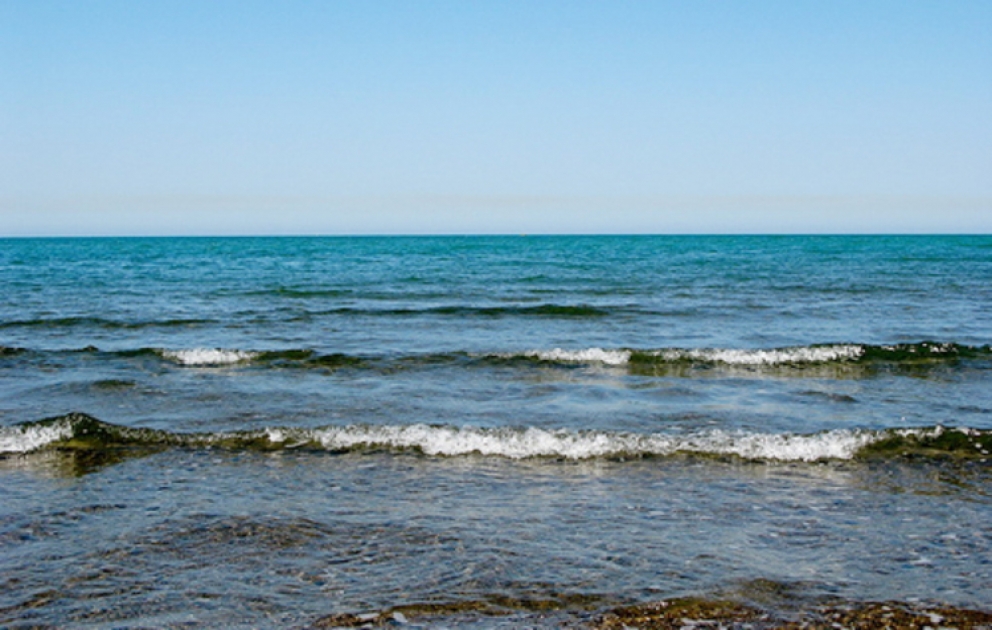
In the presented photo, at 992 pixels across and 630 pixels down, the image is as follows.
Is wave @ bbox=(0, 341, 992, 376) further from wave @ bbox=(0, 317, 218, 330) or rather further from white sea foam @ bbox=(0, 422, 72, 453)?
white sea foam @ bbox=(0, 422, 72, 453)

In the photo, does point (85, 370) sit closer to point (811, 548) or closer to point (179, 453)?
point (179, 453)

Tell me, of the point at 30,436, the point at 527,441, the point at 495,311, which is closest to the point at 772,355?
the point at 527,441

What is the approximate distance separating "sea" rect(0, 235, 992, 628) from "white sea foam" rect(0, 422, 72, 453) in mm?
35

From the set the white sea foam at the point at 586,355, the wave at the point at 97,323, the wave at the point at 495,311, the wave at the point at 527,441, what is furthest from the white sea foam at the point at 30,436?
the wave at the point at 495,311

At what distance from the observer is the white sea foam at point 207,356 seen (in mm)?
15812

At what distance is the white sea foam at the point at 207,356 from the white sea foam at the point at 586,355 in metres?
5.99

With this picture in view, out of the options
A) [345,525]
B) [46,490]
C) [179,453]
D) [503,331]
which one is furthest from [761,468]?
[503,331]

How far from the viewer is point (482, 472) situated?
8828mm

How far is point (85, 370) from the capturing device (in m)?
15.0

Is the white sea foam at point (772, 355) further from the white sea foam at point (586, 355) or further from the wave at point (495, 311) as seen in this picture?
the wave at point (495, 311)

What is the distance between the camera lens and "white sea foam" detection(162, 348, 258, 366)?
15.8 meters

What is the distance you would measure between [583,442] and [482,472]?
5.09ft

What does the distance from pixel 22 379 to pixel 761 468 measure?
42.2 feet

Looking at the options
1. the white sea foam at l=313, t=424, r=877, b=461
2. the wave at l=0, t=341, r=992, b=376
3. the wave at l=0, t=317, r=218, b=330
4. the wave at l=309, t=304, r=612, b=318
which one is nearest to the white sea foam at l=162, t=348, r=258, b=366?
the wave at l=0, t=341, r=992, b=376
